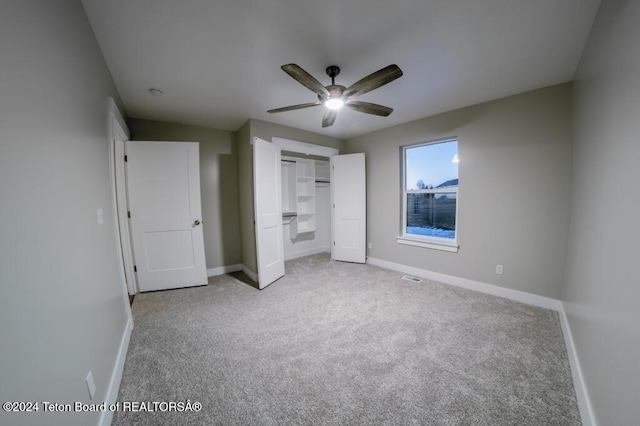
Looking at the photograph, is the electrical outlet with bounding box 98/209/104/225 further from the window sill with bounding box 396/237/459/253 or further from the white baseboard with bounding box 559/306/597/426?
the window sill with bounding box 396/237/459/253

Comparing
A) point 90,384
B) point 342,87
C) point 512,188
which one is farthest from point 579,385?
point 90,384

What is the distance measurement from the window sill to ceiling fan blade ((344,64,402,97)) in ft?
7.90

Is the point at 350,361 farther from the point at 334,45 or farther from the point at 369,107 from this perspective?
the point at 334,45

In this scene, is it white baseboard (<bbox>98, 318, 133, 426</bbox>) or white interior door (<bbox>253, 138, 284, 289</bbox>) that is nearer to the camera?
white baseboard (<bbox>98, 318, 133, 426</bbox>)

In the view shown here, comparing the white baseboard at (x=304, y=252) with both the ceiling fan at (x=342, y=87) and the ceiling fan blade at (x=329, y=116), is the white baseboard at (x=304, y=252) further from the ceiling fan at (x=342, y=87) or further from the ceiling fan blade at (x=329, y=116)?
the ceiling fan at (x=342, y=87)

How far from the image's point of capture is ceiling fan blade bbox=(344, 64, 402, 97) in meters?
1.57

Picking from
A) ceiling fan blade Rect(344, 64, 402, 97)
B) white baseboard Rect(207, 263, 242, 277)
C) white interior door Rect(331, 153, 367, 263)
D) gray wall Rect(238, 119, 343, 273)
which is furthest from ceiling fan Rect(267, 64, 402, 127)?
white baseboard Rect(207, 263, 242, 277)

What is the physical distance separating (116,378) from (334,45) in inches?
112

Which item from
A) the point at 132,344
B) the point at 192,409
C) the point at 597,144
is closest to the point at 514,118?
the point at 597,144

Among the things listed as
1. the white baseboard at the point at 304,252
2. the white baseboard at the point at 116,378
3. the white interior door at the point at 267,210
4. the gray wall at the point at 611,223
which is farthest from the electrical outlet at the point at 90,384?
the white baseboard at the point at 304,252

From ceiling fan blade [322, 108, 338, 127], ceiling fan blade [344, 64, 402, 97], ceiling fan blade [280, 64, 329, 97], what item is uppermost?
ceiling fan blade [344, 64, 402, 97]

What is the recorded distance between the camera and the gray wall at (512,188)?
229 cm

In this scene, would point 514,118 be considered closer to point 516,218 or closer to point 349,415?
point 516,218

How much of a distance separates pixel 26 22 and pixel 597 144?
10.3 feet
